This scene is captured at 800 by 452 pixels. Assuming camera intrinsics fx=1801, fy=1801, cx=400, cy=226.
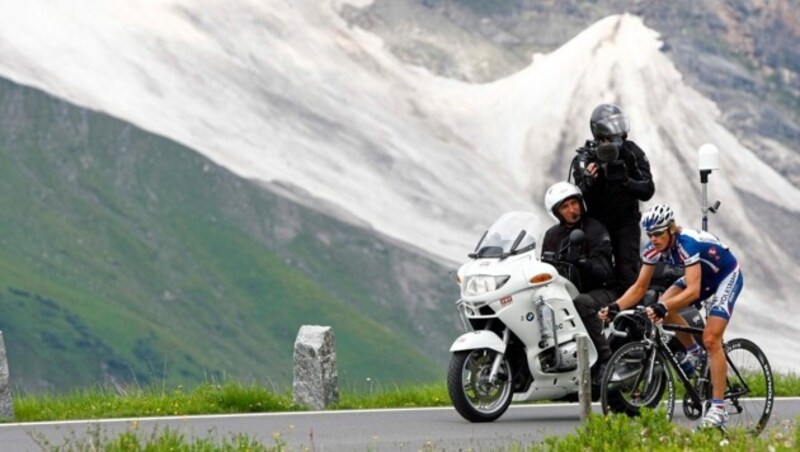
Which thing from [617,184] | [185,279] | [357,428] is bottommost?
[357,428]

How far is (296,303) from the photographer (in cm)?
19038

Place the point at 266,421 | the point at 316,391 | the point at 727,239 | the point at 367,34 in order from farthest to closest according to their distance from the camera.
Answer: the point at 367,34
the point at 727,239
the point at 316,391
the point at 266,421

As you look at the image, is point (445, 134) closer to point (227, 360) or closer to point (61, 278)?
point (227, 360)

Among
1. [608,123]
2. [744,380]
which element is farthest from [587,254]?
[744,380]

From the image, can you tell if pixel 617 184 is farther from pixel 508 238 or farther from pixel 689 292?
pixel 689 292

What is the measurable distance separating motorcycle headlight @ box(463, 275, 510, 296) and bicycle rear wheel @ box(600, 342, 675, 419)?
4.20 ft

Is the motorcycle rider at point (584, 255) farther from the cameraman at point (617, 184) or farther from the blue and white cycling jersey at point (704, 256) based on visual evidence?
the blue and white cycling jersey at point (704, 256)

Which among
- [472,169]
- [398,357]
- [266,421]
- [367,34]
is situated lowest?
[266,421]

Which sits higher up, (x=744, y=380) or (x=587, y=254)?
(x=587, y=254)

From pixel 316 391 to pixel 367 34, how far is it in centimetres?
16650

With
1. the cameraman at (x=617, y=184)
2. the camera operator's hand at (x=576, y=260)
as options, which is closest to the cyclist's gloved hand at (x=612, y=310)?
the camera operator's hand at (x=576, y=260)

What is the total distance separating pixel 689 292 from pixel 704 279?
293mm

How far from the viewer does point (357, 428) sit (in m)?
14.0

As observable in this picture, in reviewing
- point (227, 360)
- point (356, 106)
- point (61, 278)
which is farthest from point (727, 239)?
point (61, 278)
